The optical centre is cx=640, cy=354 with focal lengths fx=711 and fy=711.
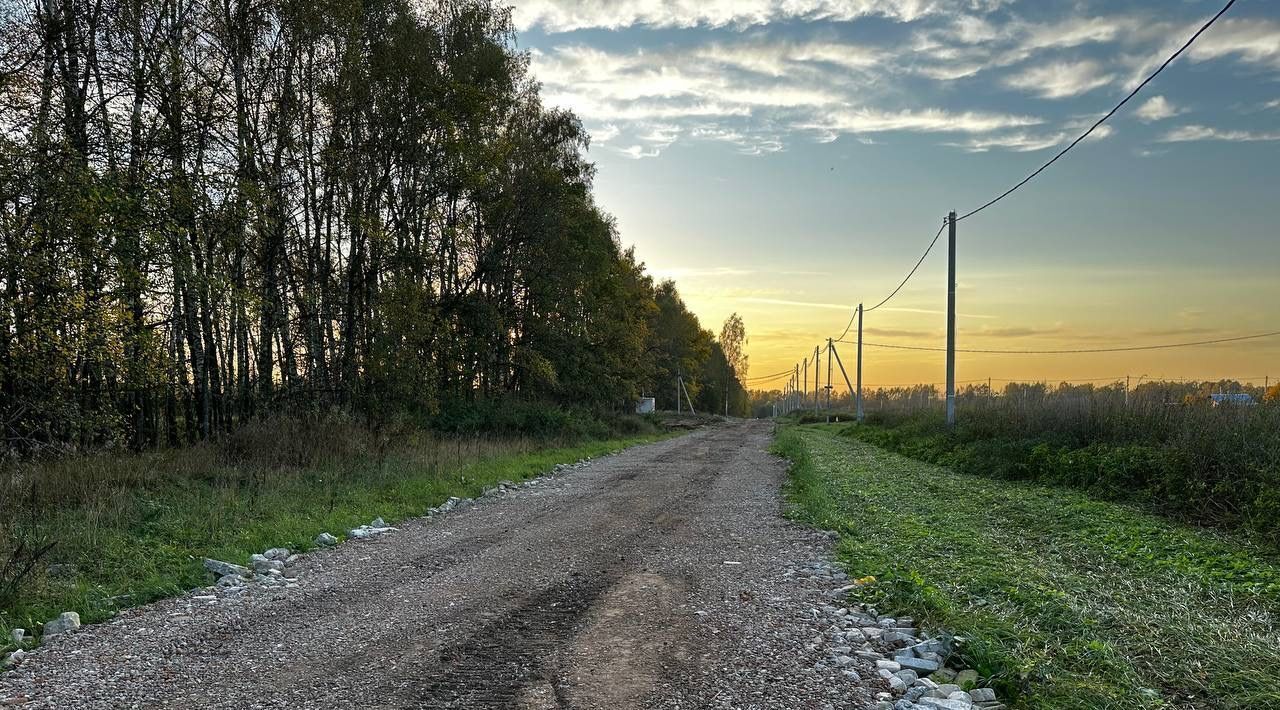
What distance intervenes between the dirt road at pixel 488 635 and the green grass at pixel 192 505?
→ 745mm

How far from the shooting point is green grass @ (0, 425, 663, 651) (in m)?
6.54

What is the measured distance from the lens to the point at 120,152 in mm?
11047

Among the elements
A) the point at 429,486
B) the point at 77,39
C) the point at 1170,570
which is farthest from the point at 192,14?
the point at 1170,570

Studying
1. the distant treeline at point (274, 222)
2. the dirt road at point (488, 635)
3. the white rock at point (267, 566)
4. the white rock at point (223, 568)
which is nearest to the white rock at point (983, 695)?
the dirt road at point (488, 635)

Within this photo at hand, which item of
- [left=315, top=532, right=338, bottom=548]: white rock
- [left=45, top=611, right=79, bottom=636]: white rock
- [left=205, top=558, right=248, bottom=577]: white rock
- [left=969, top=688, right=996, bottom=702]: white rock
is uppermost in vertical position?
[left=969, top=688, right=996, bottom=702]: white rock

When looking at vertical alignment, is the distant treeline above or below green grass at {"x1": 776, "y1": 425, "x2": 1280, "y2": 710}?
above

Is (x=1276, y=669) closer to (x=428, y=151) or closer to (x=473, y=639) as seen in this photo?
(x=473, y=639)

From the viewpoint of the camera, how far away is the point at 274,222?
1534cm

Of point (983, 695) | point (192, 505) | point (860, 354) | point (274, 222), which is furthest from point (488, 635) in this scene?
point (860, 354)

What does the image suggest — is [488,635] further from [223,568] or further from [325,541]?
[325,541]

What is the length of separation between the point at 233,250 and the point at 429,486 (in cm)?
734

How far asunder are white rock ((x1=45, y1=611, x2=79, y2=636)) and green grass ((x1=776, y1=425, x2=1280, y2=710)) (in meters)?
6.34

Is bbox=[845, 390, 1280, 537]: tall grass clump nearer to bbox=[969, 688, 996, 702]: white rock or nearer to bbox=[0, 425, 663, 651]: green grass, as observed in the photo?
bbox=[969, 688, 996, 702]: white rock

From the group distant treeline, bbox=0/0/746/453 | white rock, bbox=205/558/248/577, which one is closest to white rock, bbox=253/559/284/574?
white rock, bbox=205/558/248/577
